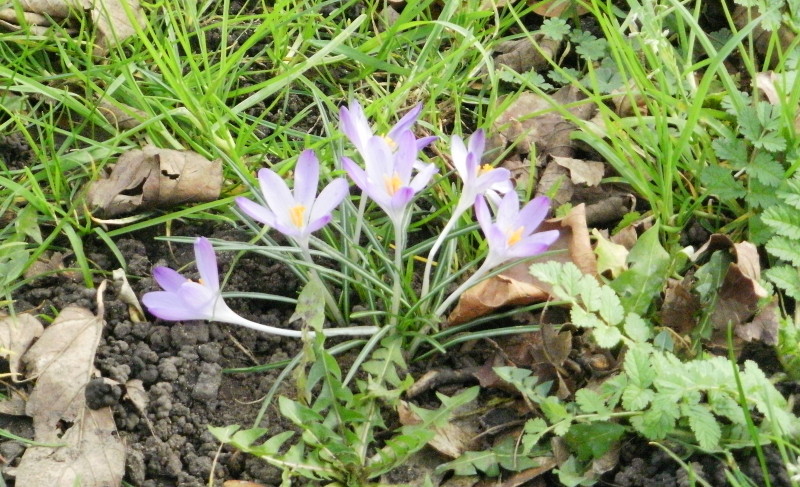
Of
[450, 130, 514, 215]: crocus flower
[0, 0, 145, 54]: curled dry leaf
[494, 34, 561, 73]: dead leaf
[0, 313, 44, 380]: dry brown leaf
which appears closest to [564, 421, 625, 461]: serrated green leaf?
[450, 130, 514, 215]: crocus flower

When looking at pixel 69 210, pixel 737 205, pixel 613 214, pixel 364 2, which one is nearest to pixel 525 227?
pixel 613 214

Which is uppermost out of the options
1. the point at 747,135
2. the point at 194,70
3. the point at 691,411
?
the point at 194,70

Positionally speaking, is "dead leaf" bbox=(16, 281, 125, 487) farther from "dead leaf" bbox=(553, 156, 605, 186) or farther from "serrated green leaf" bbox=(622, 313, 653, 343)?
"dead leaf" bbox=(553, 156, 605, 186)

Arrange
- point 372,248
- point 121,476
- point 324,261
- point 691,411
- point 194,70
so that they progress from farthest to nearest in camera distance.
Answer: point 194,70, point 324,261, point 372,248, point 121,476, point 691,411

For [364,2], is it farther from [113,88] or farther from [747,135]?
[747,135]

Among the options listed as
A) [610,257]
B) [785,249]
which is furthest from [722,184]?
[610,257]

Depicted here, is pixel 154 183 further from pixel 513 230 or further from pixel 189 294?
pixel 513 230

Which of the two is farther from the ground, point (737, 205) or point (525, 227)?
point (525, 227)
